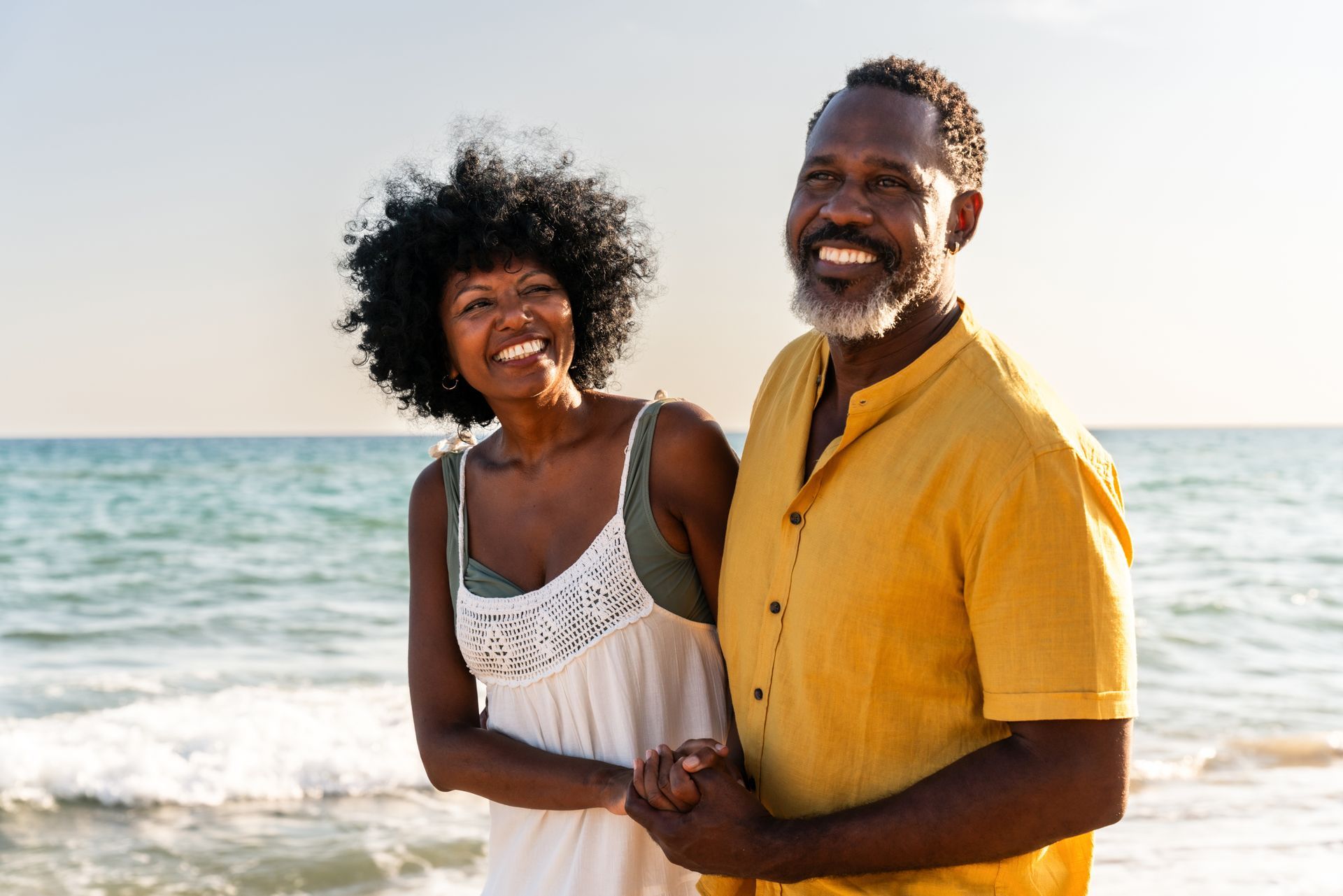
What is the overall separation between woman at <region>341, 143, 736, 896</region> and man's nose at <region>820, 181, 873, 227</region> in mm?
782

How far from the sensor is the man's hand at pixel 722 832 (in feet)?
7.09

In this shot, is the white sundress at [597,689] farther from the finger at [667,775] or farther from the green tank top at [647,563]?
the finger at [667,775]

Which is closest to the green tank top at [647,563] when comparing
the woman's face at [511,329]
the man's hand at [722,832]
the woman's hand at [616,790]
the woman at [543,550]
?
the woman at [543,550]

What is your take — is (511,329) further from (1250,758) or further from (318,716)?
(1250,758)

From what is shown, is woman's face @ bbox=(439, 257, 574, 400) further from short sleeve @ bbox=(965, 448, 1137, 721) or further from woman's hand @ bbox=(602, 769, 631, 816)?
short sleeve @ bbox=(965, 448, 1137, 721)

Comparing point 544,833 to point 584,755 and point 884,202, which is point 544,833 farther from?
point 884,202

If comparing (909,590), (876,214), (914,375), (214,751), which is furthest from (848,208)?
(214,751)

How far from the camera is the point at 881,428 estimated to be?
2139 mm

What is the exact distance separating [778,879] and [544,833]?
2.75ft

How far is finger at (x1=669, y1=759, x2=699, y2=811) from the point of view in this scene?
2240 millimetres

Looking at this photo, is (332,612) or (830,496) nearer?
(830,496)

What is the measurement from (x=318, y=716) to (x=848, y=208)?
24.1ft

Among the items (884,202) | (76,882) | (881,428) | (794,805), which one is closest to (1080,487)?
(881,428)

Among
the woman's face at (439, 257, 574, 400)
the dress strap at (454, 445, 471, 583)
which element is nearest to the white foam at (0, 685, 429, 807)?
the dress strap at (454, 445, 471, 583)
